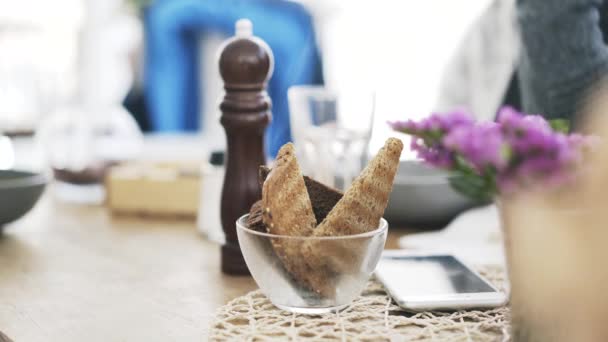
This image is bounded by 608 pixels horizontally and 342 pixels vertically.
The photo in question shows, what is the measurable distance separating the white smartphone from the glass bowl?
0.06 metres

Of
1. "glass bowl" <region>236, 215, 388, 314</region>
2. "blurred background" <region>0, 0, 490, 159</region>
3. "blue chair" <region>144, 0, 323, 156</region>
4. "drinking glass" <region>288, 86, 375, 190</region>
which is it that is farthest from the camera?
"blurred background" <region>0, 0, 490, 159</region>

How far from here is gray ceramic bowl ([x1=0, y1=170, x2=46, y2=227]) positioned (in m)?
0.95

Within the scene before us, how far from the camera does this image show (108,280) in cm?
79

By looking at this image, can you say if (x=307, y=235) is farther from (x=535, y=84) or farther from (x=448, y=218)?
(x=535, y=84)

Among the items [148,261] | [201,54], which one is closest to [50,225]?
[148,261]

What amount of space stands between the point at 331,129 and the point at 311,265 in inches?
13.9

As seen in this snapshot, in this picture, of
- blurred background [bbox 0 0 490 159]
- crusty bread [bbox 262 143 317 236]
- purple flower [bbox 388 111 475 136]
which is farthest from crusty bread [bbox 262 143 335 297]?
blurred background [bbox 0 0 490 159]

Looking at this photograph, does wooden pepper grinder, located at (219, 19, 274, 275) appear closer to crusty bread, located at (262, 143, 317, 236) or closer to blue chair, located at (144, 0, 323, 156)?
crusty bread, located at (262, 143, 317, 236)

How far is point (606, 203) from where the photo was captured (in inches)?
19.1

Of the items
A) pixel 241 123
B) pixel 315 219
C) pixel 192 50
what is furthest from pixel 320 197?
pixel 192 50

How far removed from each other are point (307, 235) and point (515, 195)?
19 cm

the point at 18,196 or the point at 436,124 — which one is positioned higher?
the point at 436,124

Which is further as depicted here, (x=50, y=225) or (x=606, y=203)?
(x=50, y=225)

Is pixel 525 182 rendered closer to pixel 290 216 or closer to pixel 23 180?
pixel 290 216
